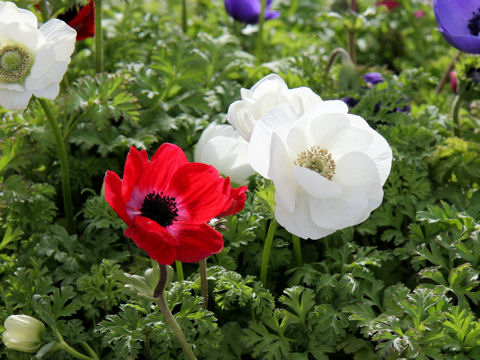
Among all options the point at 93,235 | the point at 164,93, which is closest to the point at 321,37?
the point at 164,93

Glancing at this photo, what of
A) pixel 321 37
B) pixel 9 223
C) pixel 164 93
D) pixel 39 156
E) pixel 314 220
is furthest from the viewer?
pixel 321 37

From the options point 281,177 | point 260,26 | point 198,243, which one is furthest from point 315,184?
point 260,26

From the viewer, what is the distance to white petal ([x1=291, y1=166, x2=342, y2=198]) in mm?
959

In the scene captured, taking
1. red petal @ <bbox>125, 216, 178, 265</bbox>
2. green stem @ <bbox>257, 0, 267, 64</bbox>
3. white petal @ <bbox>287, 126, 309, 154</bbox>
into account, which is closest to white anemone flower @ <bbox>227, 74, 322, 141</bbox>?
white petal @ <bbox>287, 126, 309, 154</bbox>

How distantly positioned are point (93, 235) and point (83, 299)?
0.26 m

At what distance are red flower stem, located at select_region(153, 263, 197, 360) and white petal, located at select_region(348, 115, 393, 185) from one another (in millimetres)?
407

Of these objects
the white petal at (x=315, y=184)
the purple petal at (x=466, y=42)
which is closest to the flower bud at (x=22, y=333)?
the white petal at (x=315, y=184)

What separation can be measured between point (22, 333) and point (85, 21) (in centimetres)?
96

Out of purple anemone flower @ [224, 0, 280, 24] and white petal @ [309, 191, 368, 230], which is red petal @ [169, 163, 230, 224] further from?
purple anemone flower @ [224, 0, 280, 24]

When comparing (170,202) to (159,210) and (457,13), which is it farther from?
(457,13)

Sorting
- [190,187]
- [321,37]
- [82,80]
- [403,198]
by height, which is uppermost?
[190,187]

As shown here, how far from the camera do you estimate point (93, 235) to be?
1.49 m

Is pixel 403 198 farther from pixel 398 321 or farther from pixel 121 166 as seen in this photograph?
pixel 121 166

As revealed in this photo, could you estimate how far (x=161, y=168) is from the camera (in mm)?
1032
